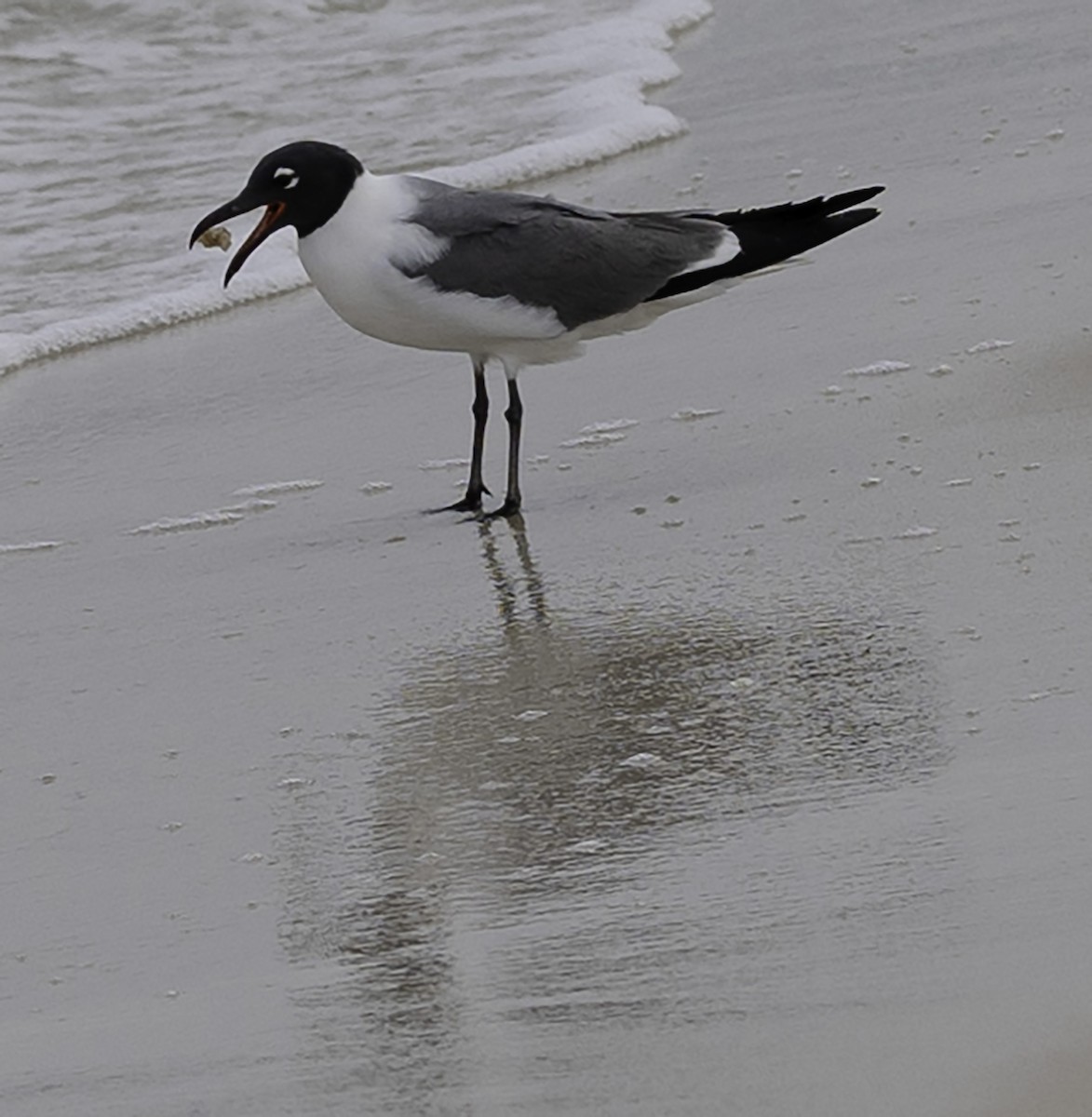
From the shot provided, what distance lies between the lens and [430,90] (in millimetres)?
10570

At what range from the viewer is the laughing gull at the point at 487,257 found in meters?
5.57

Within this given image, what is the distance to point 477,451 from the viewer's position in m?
5.57

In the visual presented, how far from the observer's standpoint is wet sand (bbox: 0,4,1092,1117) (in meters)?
2.84

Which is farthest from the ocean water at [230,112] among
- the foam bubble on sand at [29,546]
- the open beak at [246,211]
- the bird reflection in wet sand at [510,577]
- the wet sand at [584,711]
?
the bird reflection in wet sand at [510,577]

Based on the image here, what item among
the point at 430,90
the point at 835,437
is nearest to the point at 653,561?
the point at 835,437

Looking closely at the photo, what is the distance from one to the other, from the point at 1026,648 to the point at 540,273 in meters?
2.07

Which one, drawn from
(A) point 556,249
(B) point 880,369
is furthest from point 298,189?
(B) point 880,369

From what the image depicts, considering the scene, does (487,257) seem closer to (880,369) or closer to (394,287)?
(394,287)

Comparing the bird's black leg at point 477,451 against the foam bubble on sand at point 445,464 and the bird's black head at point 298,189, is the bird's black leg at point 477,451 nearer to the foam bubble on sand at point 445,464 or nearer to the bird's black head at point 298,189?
the foam bubble on sand at point 445,464

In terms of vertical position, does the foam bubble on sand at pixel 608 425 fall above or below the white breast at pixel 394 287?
below

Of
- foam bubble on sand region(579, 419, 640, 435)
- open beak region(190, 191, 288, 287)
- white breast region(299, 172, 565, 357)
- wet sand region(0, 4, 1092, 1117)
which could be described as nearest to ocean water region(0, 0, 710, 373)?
wet sand region(0, 4, 1092, 1117)

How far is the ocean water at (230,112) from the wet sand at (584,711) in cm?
65

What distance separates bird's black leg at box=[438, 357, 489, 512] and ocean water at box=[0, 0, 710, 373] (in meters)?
1.92

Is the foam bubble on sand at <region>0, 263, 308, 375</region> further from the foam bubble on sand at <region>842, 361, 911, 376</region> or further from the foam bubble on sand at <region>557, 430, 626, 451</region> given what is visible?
the foam bubble on sand at <region>842, 361, 911, 376</region>
